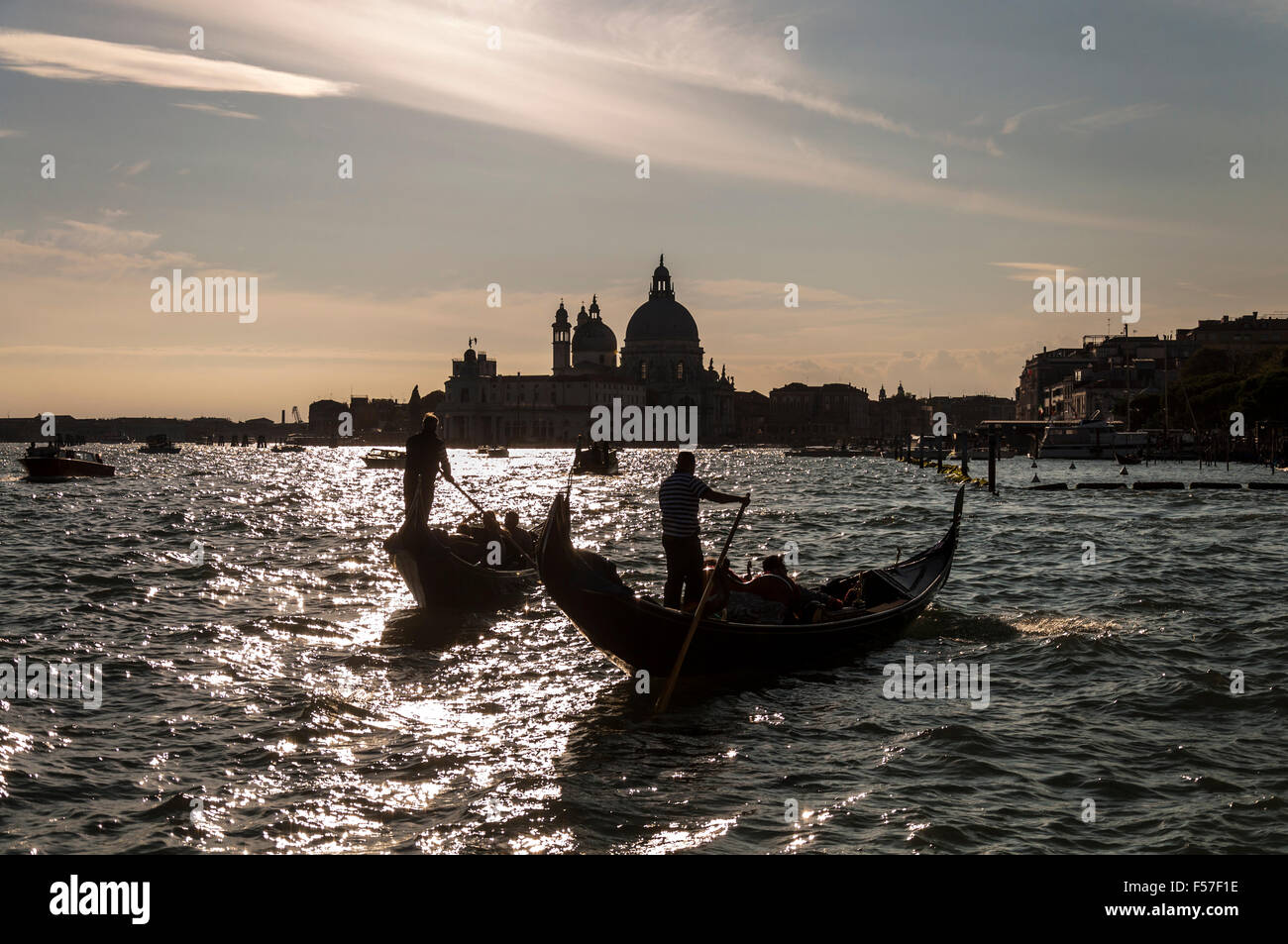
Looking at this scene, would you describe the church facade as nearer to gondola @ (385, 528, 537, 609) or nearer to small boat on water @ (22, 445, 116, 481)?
small boat on water @ (22, 445, 116, 481)

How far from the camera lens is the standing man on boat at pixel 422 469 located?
1402 cm

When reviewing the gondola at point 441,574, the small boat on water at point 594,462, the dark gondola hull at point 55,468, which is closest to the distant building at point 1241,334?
the small boat on water at point 594,462

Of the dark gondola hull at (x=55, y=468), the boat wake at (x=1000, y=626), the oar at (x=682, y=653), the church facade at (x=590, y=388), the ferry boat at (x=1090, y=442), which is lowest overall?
the boat wake at (x=1000, y=626)

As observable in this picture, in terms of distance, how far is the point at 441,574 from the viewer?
14.4 metres

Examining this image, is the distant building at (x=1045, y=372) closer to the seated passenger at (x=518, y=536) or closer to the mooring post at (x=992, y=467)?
the mooring post at (x=992, y=467)

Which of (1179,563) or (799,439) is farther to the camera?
(799,439)

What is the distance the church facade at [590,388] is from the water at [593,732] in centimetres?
14795

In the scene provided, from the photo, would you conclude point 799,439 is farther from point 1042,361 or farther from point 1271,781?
point 1271,781

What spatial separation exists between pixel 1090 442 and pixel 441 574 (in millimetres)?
80972
